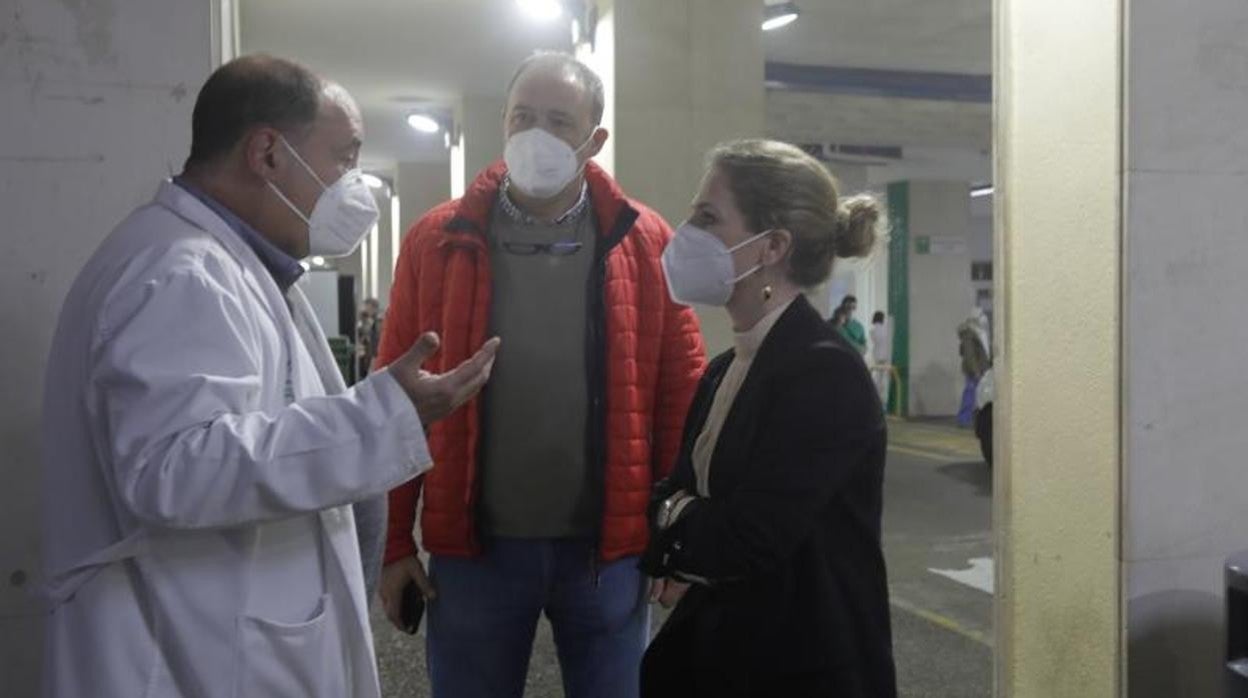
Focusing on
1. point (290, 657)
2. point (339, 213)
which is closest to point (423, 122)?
point (339, 213)

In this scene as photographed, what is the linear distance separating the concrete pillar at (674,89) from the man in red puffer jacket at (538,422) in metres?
3.04

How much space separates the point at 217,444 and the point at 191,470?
4 cm

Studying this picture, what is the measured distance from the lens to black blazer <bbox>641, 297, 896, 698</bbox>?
169cm

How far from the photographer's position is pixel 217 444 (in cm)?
130

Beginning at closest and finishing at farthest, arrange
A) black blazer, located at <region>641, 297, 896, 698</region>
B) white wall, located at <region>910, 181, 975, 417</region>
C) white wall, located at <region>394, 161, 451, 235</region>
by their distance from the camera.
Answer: black blazer, located at <region>641, 297, 896, 698</region>
white wall, located at <region>394, 161, 451, 235</region>
white wall, located at <region>910, 181, 975, 417</region>

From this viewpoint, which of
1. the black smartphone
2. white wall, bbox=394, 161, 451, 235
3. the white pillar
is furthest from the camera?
white wall, bbox=394, 161, 451, 235

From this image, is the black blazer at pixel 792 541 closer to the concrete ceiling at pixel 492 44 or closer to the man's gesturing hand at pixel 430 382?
the man's gesturing hand at pixel 430 382

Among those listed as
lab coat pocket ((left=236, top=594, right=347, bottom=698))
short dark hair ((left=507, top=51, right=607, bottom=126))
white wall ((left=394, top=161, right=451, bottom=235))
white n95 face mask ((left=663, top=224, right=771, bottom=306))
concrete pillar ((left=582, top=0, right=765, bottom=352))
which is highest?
white wall ((left=394, top=161, right=451, bottom=235))

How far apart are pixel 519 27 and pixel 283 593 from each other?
23.1ft

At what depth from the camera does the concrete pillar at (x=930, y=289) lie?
16031 mm

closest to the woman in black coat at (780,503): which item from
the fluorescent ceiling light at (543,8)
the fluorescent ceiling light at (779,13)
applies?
the fluorescent ceiling light at (543,8)

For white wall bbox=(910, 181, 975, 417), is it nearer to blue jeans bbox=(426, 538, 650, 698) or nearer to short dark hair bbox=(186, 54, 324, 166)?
blue jeans bbox=(426, 538, 650, 698)

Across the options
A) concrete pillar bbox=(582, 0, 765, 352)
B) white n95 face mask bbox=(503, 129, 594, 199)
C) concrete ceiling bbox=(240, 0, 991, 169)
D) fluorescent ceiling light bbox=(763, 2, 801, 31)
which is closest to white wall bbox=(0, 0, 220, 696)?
white n95 face mask bbox=(503, 129, 594, 199)

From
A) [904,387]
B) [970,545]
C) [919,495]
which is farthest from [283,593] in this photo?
[904,387]
